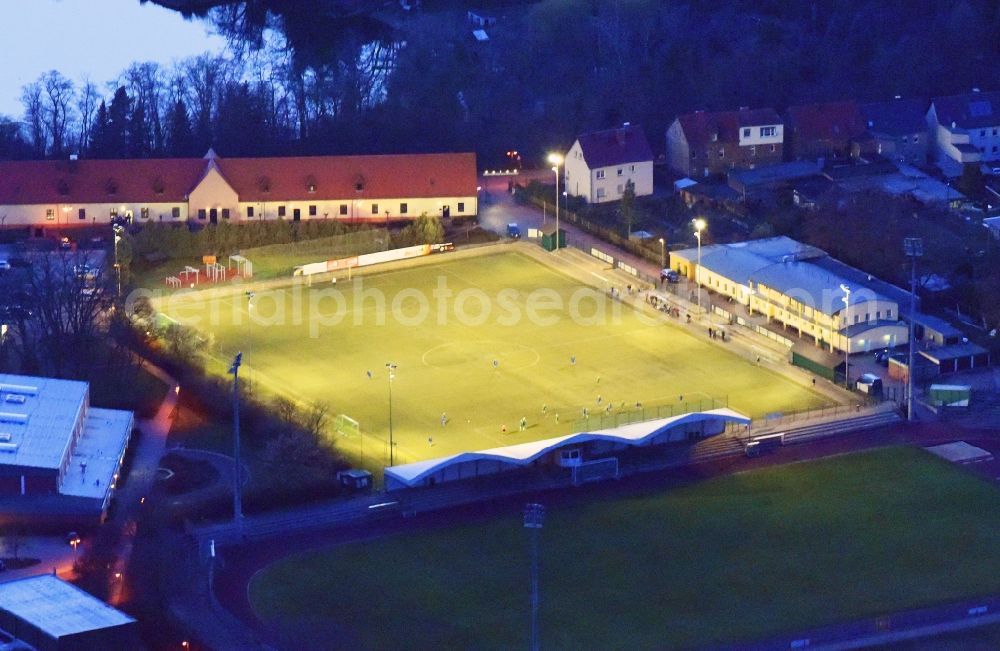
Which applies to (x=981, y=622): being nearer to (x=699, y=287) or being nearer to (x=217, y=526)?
(x=217, y=526)

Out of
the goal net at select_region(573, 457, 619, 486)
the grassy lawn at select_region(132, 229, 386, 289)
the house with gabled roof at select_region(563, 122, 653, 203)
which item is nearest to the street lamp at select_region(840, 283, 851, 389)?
the goal net at select_region(573, 457, 619, 486)

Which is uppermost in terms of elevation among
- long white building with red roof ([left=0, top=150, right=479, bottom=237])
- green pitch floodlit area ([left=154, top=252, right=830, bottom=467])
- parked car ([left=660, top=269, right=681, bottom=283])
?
long white building with red roof ([left=0, top=150, right=479, bottom=237])

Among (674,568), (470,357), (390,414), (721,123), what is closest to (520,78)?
(721,123)

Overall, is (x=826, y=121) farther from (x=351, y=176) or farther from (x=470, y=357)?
(x=470, y=357)

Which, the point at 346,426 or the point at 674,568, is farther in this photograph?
the point at 346,426

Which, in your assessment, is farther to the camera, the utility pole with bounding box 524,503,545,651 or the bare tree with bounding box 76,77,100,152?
the bare tree with bounding box 76,77,100,152

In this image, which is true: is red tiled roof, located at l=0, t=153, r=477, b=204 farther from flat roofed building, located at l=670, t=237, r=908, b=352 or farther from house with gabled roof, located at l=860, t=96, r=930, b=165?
house with gabled roof, located at l=860, t=96, r=930, b=165

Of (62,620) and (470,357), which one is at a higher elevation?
(470,357)
